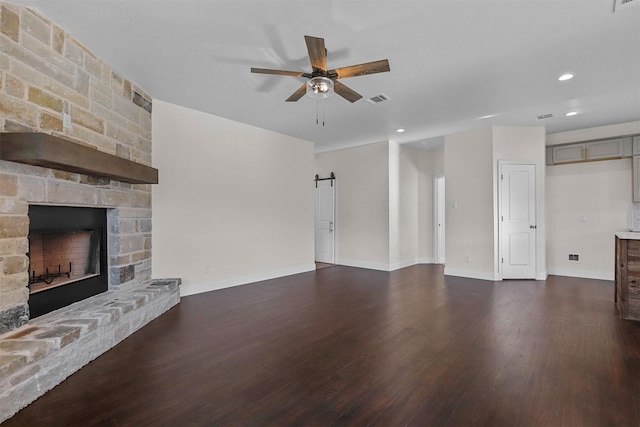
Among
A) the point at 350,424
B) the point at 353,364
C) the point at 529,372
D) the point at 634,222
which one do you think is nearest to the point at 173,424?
the point at 350,424

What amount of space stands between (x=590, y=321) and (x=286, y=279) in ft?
14.1

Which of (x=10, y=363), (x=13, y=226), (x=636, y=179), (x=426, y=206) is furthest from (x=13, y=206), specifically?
(x=636, y=179)

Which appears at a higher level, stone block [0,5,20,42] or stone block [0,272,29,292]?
stone block [0,5,20,42]

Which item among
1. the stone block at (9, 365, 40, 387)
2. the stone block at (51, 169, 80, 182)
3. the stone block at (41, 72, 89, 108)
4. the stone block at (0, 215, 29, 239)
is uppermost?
the stone block at (41, 72, 89, 108)

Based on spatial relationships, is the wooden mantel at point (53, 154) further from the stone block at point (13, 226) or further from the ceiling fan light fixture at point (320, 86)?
the ceiling fan light fixture at point (320, 86)

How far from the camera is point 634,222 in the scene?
533 cm

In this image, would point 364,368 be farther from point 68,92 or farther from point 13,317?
point 68,92

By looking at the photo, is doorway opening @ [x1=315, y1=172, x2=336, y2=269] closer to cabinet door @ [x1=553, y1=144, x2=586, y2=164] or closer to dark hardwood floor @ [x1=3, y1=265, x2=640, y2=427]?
dark hardwood floor @ [x1=3, y1=265, x2=640, y2=427]

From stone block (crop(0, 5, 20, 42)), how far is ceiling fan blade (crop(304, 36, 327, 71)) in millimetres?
2160

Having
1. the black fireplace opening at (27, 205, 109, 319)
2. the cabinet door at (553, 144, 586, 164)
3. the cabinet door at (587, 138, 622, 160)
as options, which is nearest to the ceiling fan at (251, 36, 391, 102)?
the black fireplace opening at (27, 205, 109, 319)

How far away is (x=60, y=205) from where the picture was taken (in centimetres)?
277

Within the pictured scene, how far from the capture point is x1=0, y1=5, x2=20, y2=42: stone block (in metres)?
2.25

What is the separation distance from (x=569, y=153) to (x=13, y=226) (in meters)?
7.88

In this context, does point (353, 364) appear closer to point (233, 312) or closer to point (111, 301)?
point (233, 312)
